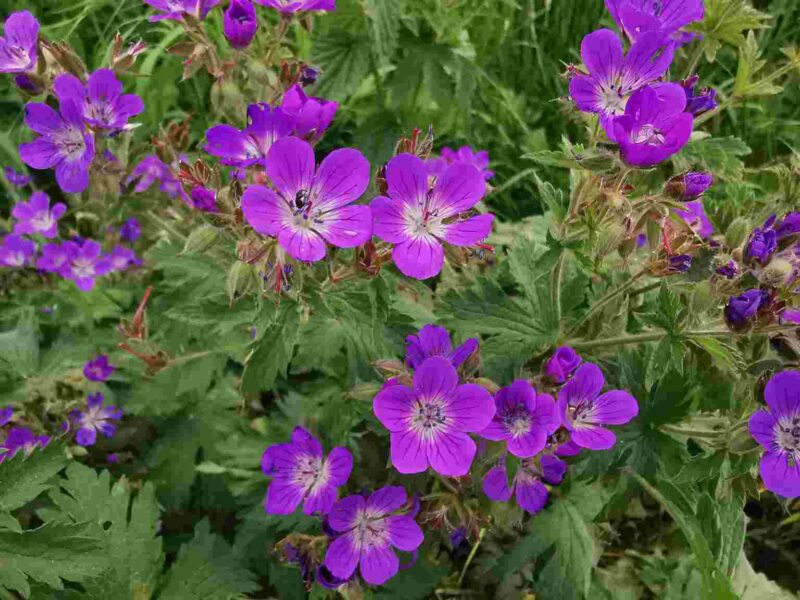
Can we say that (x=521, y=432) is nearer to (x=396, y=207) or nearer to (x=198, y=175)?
(x=396, y=207)

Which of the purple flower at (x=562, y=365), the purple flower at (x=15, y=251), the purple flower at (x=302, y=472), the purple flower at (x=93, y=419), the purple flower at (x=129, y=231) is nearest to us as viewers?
the purple flower at (x=562, y=365)

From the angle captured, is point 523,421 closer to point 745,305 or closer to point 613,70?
point 745,305

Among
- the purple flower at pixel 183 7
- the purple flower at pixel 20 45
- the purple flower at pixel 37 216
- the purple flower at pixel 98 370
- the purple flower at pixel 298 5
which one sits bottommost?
the purple flower at pixel 98 370

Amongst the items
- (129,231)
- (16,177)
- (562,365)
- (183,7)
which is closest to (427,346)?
(562,365)

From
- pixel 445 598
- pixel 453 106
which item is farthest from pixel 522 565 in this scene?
pixel 453 106

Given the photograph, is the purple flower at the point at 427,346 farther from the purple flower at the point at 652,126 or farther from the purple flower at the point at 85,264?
the purple flower at the point at 85,264

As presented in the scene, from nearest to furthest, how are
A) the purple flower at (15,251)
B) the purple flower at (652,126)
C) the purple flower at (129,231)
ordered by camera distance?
the purple flower at (652,126)
the purple flower at (15,251)
the purple flower at (129,231)

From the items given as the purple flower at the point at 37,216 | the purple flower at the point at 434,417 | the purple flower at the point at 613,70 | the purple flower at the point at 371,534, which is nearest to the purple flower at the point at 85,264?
the purple flower at the point at 37,216
